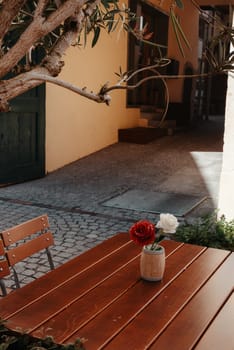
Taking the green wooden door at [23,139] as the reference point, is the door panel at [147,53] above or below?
above

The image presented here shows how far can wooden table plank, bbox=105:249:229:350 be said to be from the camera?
154 cm

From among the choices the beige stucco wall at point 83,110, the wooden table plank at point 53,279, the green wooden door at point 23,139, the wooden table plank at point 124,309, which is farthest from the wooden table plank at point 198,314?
the beige stucco wall at point 83,110

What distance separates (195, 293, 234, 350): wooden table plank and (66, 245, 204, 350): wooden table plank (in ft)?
0.88

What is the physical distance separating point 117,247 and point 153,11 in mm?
10017

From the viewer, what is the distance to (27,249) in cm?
251

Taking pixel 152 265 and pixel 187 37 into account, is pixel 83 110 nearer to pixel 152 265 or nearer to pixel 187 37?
pixel 187 37

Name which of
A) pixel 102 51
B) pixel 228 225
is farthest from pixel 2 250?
pixel 102 51

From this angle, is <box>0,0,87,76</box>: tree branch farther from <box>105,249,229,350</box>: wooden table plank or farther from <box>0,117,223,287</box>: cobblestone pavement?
<box>0,117,223,287</box>: cobblestone pavement

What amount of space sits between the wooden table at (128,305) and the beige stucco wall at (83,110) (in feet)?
18.3

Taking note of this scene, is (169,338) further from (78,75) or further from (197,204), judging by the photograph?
(78,75)

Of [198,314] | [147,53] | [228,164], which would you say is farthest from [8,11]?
[147,53]

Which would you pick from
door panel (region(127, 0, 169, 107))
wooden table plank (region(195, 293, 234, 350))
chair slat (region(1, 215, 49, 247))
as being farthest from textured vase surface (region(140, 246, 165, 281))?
door panel (region(127, 0, 169, 107))

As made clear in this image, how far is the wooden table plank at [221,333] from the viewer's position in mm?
1536

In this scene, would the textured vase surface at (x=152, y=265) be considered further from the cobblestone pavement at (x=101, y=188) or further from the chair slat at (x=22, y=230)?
the cobblestone pavement at (x=101, y=188)
